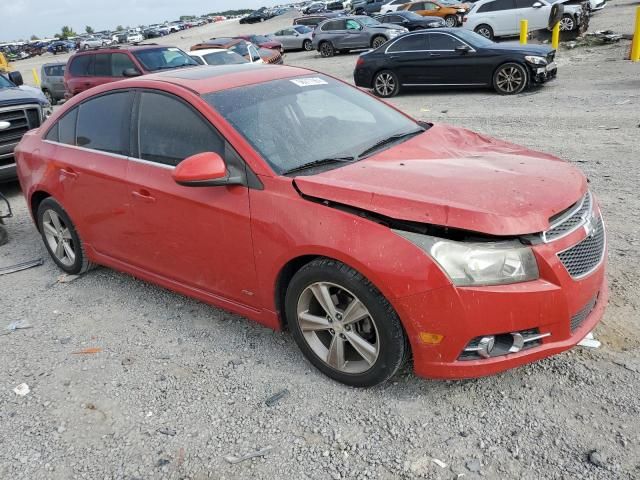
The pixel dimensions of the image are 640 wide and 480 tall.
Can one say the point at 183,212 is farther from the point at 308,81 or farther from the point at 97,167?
the point at 308,81

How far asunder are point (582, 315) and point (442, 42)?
38.0 ft

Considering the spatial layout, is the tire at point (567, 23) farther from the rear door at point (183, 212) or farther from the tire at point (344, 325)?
the tire at point (344, 325)

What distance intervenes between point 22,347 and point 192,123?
1.94 metres

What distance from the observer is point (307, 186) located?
120 inches

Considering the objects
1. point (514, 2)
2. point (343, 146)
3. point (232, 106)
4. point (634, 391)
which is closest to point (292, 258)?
point (343, 146)

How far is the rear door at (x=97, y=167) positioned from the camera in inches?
160

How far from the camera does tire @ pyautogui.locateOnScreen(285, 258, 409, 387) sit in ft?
9.33

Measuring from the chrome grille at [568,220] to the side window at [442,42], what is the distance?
11.0 meters

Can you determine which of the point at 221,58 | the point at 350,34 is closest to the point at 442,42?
the point at 221,58

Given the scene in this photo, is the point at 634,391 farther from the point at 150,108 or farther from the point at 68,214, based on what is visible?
the point at 68,214

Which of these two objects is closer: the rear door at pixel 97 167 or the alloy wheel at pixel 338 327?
the alloy wheel at pixel 338 327

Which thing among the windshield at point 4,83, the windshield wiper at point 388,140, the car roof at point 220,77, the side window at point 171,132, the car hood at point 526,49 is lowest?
the car hood at point 526,49

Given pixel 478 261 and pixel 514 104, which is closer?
pixel 478 261

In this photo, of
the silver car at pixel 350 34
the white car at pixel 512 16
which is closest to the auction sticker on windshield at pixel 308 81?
the white car at pixel 512 16
